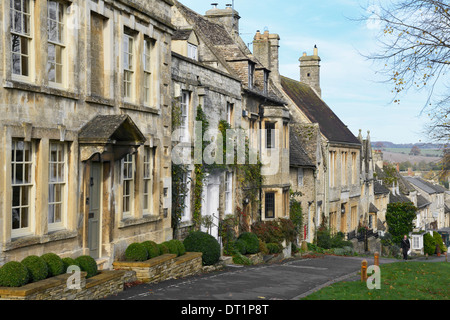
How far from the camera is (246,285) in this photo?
51.8ft

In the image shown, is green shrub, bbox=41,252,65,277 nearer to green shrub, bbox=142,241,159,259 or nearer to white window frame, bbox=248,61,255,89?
green shrub, bbox=142,241,159,259

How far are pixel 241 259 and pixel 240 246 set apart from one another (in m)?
0.68

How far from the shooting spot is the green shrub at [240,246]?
23.1 m

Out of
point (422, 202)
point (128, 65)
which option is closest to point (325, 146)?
point (128, 65)

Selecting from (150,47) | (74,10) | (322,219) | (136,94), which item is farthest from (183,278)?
(322,219)

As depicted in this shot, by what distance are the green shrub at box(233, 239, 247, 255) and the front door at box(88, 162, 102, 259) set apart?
30.9ft

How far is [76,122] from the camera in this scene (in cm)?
1320

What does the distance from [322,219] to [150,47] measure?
23.9 metres

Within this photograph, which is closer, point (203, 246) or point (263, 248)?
point (203, 246)

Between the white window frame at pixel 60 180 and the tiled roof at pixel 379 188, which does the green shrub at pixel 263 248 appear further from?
the tiled roof at pixel 379 188

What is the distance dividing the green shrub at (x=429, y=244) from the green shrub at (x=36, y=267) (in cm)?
4721

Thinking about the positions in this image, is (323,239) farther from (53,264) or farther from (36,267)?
(36,267)

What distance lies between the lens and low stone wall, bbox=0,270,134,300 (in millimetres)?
10070

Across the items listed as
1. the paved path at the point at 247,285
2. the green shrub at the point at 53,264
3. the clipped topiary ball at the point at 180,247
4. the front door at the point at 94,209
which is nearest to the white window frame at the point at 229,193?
the paved path at the point at 247,285
